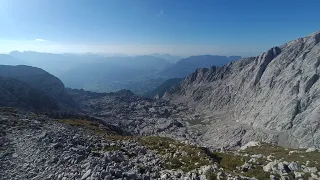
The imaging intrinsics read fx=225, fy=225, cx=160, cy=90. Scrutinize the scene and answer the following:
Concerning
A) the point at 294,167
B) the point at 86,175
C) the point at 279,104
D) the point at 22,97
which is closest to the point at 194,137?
the point at 279,104

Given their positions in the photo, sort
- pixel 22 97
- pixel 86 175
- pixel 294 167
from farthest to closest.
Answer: pixel 22 97 < pixel 294 167 < pixel 86 175

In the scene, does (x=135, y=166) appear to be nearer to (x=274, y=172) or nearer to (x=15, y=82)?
(x=274, y=172)

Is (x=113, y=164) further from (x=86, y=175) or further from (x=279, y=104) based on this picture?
(x=279, y=104)

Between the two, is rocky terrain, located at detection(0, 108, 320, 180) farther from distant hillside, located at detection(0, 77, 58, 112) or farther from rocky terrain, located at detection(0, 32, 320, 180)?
distant hillside, located at detection(0, 77, 58, 112)

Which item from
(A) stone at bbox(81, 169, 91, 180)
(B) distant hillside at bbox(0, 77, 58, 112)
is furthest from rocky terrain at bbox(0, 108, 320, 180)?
(B) distant hillside at bbox(0, 77, 58, 112)

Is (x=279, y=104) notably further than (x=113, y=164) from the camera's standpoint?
Yes

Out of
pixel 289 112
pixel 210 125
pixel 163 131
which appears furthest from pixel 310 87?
pixel 163 131

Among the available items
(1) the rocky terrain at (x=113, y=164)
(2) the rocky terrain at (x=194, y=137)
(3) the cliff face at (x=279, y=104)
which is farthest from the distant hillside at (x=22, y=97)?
(1) the rocky terrain at (x=113, y=164)

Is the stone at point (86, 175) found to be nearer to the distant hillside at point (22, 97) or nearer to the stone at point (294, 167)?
the stone at point (294, 167)
